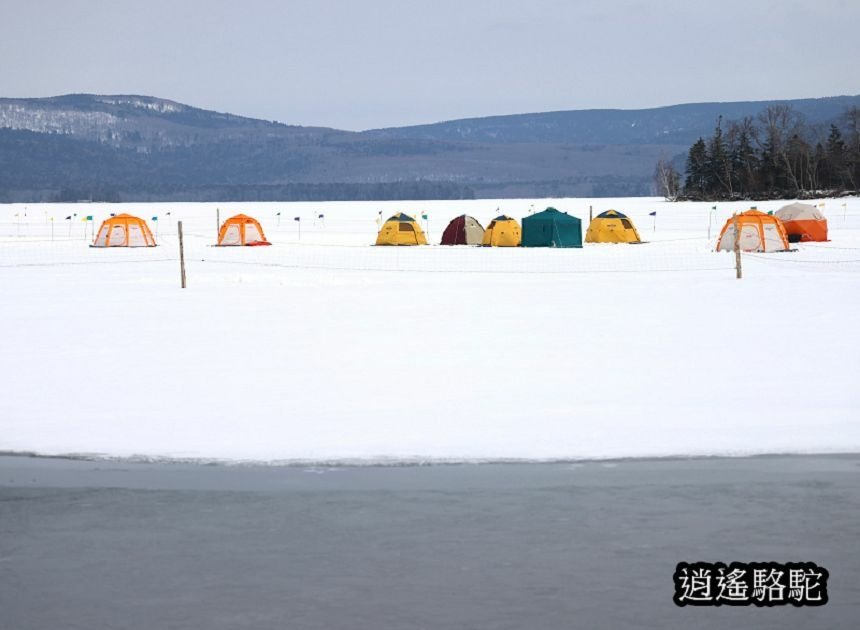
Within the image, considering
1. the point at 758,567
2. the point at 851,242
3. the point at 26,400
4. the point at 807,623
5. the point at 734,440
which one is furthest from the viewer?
the point at 851,242

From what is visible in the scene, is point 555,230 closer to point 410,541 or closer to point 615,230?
point 615,230

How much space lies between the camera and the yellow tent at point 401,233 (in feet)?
192

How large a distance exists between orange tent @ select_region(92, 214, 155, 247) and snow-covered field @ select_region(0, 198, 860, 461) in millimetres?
19439

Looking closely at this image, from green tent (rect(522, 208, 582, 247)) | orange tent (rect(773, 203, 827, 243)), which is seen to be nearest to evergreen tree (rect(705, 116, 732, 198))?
orange tent (rect(773, 203, 827, 243))

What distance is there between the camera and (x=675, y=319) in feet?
80.7

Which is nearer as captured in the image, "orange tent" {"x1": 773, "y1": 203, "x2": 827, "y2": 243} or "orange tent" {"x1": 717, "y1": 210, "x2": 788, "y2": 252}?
"orange tent" {"x1": 717, "y1": 210, "x2": 788, "y2": 252}

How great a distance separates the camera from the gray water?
770 centimetres

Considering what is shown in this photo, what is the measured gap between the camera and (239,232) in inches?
2301

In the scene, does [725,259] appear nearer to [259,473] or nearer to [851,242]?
[851,242]

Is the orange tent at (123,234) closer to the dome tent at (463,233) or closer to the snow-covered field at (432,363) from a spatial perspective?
the dome tent at (463,233)

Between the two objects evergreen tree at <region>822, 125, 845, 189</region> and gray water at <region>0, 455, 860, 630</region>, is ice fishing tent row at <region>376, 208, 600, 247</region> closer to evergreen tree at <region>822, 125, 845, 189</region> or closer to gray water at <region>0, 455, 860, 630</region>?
gray water at <region>0, 455, 860, 630</region>

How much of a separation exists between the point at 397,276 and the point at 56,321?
14.1 m

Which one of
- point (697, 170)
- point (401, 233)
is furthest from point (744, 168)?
point (401, 233)

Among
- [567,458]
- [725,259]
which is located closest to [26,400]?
[567,458]
